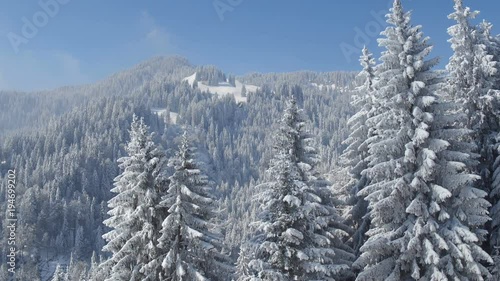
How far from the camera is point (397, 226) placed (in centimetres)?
1958

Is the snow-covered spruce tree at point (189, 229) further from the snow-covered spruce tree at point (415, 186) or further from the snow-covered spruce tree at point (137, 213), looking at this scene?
the snow-covered spruce tree at point (415, 186)

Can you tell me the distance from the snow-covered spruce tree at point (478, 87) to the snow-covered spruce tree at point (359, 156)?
4636 millimetres

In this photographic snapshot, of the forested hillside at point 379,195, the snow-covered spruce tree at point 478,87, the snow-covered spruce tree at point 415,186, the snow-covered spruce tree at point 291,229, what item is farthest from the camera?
the snow-covered spruce tree at point 478,87

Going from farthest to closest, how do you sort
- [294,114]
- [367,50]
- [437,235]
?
[367,50] → [294,114] → [437,235]

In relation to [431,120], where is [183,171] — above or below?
below

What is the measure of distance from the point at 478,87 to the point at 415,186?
9.10 metres

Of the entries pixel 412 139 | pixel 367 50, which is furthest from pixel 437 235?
pixel 367 50

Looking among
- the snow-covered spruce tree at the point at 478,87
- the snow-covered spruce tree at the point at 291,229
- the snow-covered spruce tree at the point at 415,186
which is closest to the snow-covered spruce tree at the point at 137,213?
the snow-covered spruce tree at the point at 291,229

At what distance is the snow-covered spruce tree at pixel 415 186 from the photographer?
17891 mm

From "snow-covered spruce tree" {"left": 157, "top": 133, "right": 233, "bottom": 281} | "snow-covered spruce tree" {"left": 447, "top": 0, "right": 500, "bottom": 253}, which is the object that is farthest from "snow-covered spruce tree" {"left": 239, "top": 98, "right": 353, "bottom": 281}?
"snow-covered spruce tree" {"left": 447, "top": 0, "right": 500, "bottom": 253}

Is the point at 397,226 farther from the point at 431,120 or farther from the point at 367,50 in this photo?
the point at 367,50

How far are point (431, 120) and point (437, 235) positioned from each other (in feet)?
15.0

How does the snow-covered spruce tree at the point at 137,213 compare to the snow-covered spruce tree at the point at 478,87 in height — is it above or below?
below

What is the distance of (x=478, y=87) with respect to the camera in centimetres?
2398
